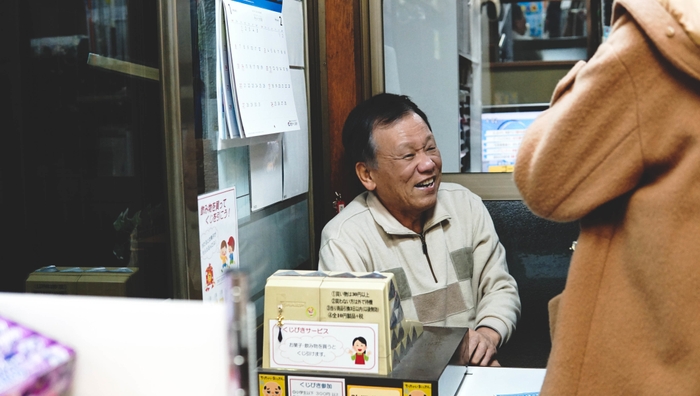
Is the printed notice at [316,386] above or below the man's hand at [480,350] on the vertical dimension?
above

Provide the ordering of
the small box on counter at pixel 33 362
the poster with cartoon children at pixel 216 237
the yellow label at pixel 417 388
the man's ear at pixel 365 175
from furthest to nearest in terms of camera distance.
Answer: the man's ear at pixel 365 175 < the poster with cartoon children at pixel 216 237 < the yellow label at pixel 417 388 < the small box on counter at pixel 33 362

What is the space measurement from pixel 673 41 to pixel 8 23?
1.04 m

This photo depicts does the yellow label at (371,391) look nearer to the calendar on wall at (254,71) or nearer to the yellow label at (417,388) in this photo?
the yellow label at (417,388)

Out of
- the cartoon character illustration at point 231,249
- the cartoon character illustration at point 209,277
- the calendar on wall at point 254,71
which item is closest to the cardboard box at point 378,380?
the cartoon character illustration at point 209,277

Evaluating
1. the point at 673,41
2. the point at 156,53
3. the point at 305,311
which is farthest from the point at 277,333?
the point at 673,41

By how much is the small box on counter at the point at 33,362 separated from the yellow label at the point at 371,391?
0.84 m

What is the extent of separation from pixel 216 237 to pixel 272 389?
440mm

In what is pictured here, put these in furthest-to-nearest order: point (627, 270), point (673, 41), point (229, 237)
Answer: point (229, 237) < point (627, 270) < point (673, 41)

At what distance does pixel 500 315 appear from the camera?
229 cm

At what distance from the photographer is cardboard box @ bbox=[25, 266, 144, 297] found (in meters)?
1.35

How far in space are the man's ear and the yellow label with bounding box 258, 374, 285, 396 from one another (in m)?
1.07

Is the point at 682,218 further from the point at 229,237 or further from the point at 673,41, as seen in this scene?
the point at 229,237

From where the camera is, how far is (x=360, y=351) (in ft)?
4.75

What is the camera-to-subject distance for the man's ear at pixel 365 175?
2451 mm
